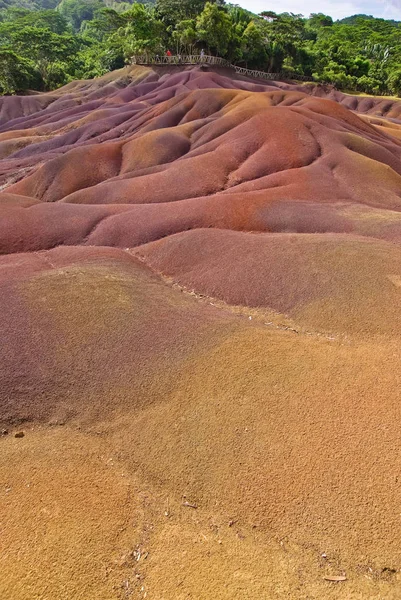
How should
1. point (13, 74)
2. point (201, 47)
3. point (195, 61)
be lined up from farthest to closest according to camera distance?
point (13, 74) → point (201, 47) → point (195, 61)

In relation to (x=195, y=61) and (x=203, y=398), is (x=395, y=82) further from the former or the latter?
(x=203, y=398)

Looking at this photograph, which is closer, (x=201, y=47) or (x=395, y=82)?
(x=201, y=47)

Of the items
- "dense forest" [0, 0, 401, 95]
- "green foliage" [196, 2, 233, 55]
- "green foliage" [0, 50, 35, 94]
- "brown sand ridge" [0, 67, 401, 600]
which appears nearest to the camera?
→ "brown sand ridge" [0, 67, 401, 600]

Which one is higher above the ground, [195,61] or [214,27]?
[214,27]

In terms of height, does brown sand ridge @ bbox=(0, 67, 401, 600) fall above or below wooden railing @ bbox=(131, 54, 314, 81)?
below

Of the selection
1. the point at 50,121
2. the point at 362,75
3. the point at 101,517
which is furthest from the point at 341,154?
the point at 362,75

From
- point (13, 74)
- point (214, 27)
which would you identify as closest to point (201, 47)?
point (214, 27)

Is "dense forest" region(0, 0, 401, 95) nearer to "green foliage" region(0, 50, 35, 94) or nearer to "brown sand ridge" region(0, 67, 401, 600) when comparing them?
"green foliage" region(0, 50, 35, 94)

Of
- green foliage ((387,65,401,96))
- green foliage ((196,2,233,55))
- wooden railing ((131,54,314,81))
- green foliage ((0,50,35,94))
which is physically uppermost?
green foliage ((196,2,233,55))

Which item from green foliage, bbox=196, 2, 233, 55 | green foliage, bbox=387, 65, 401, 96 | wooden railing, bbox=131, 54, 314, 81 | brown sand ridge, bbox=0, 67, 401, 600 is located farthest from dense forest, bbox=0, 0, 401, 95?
brown sand ridge, bbox=0, 67, 401, 600

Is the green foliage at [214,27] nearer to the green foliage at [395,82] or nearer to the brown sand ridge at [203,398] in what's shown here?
the green foliage at [395,82]
